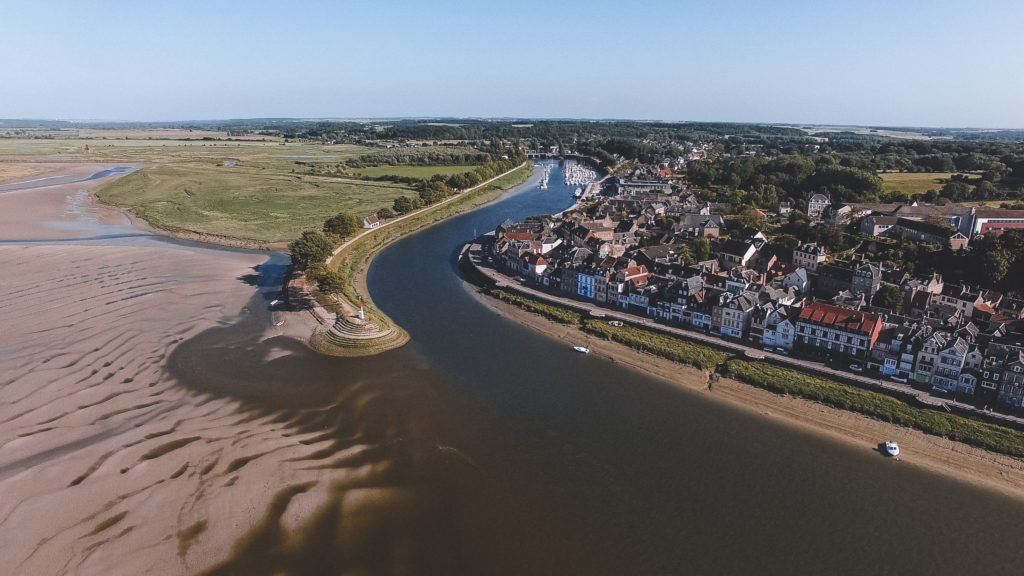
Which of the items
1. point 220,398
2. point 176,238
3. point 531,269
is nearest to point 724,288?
point 531,269

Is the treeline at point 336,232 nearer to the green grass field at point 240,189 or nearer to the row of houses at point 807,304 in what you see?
the green grass field at point 240,189

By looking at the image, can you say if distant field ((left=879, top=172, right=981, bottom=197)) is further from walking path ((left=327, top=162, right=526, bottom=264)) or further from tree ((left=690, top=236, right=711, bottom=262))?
walking path ((left=327, top=162, right=526, bottom=264))

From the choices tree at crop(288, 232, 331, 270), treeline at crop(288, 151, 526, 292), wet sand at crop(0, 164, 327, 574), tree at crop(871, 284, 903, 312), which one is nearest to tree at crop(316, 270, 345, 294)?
treeline at crop(288, 151, 526, 292)

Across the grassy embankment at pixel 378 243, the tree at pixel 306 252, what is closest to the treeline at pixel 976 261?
the grassy embankment at pixel 378 243

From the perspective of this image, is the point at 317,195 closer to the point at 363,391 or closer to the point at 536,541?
the point at 363,391

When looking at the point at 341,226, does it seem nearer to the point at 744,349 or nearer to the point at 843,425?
the point at 744,349

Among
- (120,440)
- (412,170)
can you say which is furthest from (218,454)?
(412,170)
